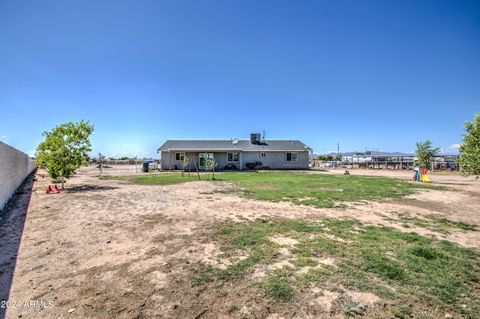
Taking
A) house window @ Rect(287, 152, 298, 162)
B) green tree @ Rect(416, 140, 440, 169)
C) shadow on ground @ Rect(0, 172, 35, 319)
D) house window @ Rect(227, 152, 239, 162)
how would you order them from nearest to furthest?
1. shadow on ground @ Rect(0, 172, 35, 319)
2. green tree @ Rect(416, 140, 440, 169)
3. house window @ Rect(227, 152, 239, 162)
4. house window @ Rect(287, 152, 298, 162)

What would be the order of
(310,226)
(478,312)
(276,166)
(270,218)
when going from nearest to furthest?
(478,312) → (310,226) → (270,218) → (276,166)

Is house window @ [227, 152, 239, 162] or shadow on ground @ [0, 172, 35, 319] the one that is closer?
shadow on ground @ [0, 172, 35, 319]

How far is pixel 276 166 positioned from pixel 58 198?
83.5ft

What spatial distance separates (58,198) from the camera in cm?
1004

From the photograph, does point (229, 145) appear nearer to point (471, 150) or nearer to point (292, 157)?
point (292, 157)

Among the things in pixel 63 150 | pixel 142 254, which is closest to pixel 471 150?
pixel 142 254

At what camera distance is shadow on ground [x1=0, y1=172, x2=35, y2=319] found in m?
3.31

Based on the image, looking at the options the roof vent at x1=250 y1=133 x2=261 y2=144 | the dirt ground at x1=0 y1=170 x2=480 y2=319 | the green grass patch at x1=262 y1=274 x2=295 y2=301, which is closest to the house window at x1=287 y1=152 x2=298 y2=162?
the roof vent at x1=250 y1=133 x2=261 y2=144

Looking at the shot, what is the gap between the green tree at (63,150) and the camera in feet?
41.2

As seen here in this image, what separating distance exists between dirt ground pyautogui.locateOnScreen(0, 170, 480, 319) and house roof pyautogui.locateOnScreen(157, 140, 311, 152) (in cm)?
2162

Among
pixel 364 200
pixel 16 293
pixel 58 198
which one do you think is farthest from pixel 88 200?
pixel 364 200

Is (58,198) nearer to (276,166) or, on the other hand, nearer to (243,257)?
(243,257)

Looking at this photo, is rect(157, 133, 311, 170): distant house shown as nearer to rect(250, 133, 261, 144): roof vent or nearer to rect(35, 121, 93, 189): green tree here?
rect(250, 133, 261, 144): roof vent

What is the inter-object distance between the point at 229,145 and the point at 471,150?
86.2 ft
